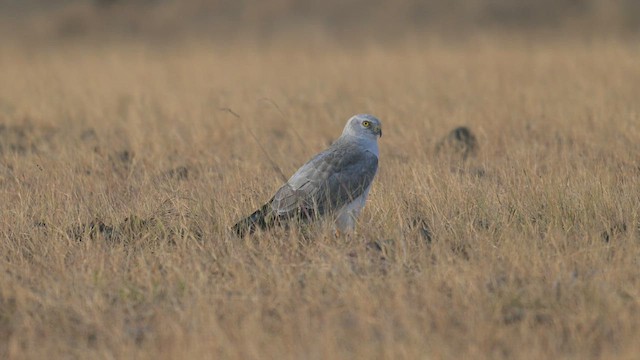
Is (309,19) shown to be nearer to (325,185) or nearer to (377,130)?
(377,130)

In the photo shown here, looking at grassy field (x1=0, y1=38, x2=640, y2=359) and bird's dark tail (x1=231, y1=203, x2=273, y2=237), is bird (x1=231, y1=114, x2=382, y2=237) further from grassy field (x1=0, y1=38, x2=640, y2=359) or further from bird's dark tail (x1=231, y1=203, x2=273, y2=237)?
grassy field (x1=0, y1=38, x2=640, y2=359)

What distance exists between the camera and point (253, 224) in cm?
605

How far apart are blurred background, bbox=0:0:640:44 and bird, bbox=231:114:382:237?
19.2m

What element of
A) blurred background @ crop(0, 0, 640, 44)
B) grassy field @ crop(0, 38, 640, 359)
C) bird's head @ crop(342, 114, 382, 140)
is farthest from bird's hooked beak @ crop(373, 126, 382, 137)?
blurred background @ crop(0, 0, 640, 44)

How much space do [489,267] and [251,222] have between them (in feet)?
5.42

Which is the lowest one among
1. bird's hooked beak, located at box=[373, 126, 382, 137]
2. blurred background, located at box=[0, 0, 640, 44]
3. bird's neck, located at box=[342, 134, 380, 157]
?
blurred background, located at box=[0, 0, 640, 44]

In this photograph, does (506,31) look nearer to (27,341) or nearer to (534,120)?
(534,120)

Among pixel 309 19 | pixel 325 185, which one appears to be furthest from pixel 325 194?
pixel 309 19

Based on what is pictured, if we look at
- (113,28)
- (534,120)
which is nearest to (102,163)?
(534,120)

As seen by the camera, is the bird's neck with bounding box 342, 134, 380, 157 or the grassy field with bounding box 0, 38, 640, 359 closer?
the grassy field with bounding box 0, 38, 640, 359

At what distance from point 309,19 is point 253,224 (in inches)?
929

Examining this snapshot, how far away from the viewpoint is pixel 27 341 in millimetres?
4555

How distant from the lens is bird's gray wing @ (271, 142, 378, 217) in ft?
20.5

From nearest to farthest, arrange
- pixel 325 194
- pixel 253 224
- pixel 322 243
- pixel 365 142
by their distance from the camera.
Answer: pixel 322 243 → pixel 253 224 → pixel 325 194 → pixel 365 142
